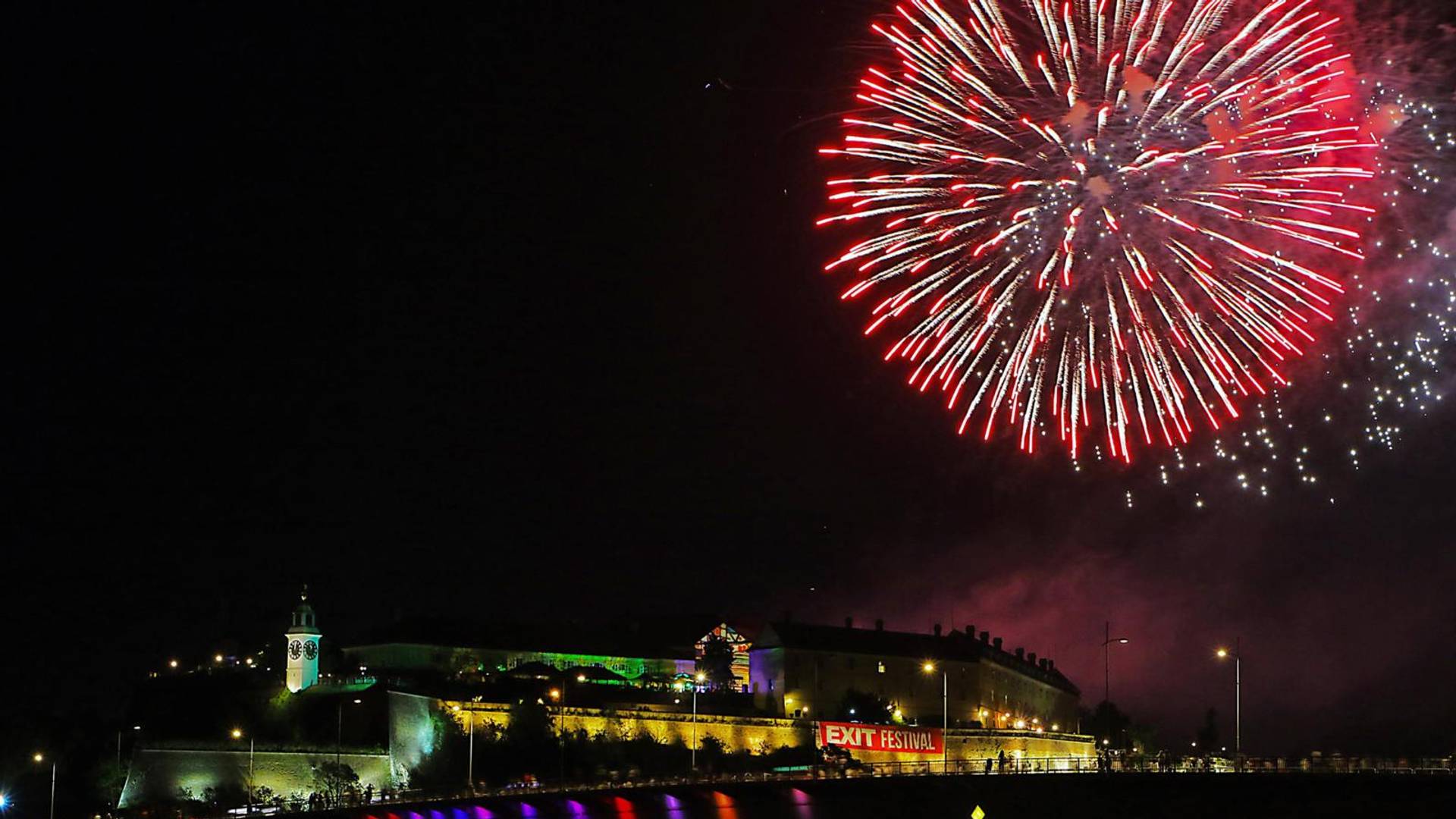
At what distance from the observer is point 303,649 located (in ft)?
316

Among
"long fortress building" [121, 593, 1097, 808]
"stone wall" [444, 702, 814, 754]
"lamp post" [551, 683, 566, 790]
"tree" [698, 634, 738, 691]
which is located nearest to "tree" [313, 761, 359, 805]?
"long fortress building" [121, 593, 1097, 808]

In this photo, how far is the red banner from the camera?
9925 centimetres

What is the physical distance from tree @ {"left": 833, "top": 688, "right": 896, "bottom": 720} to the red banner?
22.0 feet

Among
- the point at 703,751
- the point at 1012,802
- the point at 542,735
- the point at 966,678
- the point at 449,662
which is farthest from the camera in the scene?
the point at 966,678

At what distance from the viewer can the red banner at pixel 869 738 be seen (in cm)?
9925

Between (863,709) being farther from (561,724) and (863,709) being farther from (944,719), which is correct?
(561,724)

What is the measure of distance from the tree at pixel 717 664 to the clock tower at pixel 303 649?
30.3m

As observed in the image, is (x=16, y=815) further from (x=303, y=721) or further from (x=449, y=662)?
(x=449, y=662)

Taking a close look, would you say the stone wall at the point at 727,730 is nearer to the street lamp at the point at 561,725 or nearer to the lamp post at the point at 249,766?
the street lamp at the point at 561,725

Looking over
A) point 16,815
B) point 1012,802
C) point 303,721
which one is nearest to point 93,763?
point 16,815

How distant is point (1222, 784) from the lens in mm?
80125

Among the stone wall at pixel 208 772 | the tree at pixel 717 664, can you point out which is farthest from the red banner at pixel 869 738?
the stone wall at pixel 208 772

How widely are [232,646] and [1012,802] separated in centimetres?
6827

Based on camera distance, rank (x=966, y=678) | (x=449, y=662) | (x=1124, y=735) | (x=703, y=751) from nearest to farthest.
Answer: (x=703, y=751) → (x=449, y=662) → (x=966, y=678) → (x=1124, y=735)
